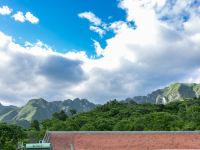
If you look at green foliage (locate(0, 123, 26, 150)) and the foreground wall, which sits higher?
green foliage (locate(0, 123, 26, 150))

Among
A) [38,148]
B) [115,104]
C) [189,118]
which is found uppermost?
[115,104]

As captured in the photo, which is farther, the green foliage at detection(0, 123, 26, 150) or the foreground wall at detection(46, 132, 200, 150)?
the green foliage at detection(0, 123, 26, 150)

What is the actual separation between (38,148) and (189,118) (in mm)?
74039

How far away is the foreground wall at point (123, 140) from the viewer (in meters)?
42.8

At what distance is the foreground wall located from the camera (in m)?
42.8

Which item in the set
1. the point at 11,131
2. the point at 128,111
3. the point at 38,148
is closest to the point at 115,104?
the point at 128,111

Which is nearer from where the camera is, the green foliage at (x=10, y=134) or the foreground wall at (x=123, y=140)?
the foreground wall at (x=123, y=140)

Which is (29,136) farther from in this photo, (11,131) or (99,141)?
(99,141)

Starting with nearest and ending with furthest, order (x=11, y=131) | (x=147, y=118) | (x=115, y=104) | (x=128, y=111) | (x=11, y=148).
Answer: (x=11, y=148)
(x=11, y=131)
(x=147, y=118)
(x=128, y=111)
(x=115, y=104)

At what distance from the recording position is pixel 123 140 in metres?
43.8

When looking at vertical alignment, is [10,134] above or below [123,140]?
above

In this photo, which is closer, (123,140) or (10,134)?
(123,140)

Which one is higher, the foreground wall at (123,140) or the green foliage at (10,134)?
the green foliage at (10,134)

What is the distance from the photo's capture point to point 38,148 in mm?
18422
